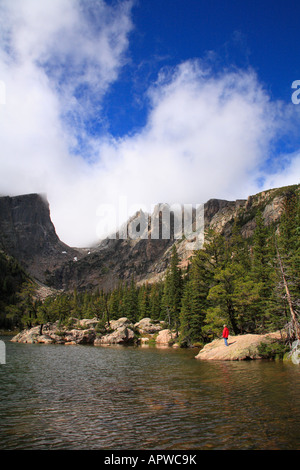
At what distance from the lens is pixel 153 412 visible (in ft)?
40.9

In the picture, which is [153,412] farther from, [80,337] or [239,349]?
[80,337]

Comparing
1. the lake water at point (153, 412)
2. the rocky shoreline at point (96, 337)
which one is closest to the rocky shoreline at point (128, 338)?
the rocky shoreline at point (96, 337)

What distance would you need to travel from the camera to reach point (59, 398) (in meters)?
→ 15.3

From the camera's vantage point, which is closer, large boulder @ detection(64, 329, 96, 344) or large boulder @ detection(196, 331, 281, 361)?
large boulder @ detection(196, 331, 281, 361)

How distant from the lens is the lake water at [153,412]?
9.17 meters

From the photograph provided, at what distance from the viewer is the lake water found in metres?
9.17

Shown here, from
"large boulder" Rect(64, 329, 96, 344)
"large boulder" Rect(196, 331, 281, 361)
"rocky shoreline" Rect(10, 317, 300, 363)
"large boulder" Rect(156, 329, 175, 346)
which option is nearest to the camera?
"large boulder" Rect(196, 331, 281, 361)

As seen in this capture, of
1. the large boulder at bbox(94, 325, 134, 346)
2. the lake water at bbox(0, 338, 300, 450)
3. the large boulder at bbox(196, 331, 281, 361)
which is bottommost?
the large boulder at bbox(94, 325, 134, 346)

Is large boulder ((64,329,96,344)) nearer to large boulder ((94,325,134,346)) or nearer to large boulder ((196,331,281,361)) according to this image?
large boulder ((94,325,134,346))

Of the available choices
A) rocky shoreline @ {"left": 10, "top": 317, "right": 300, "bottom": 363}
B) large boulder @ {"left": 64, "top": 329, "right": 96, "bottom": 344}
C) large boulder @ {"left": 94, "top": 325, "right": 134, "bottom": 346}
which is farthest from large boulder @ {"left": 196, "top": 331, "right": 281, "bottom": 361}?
large boulder @ {"left": 64, "top": 329, "right": 96, "bottom": 344}

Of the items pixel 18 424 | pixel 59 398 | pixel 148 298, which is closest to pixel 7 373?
pixel 59 398

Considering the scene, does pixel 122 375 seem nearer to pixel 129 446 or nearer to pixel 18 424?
pixel 18 424

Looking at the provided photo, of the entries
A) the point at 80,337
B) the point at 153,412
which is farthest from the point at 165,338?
the point at 153,412
